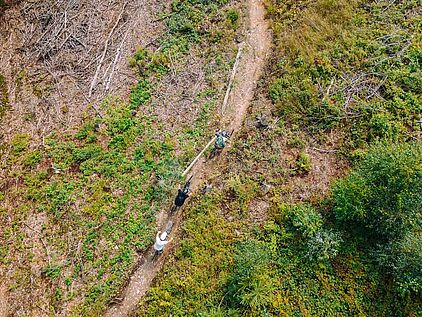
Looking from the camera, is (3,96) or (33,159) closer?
(33,159)

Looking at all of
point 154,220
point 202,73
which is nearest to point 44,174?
point 154,220

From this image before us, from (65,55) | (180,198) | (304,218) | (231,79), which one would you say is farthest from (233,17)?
(304,218)

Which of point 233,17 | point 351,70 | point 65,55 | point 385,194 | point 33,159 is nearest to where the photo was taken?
point 385,194

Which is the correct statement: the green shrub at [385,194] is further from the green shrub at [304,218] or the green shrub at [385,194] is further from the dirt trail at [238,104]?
the dirt trail at [238,104]

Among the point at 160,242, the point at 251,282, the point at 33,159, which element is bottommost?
the point at 251,282

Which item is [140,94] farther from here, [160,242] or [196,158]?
[160,242]

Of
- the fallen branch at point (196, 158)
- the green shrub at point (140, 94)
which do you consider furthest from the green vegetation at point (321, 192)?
the green shrub at point (140, 94)

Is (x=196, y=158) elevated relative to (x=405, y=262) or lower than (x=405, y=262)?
elevated
